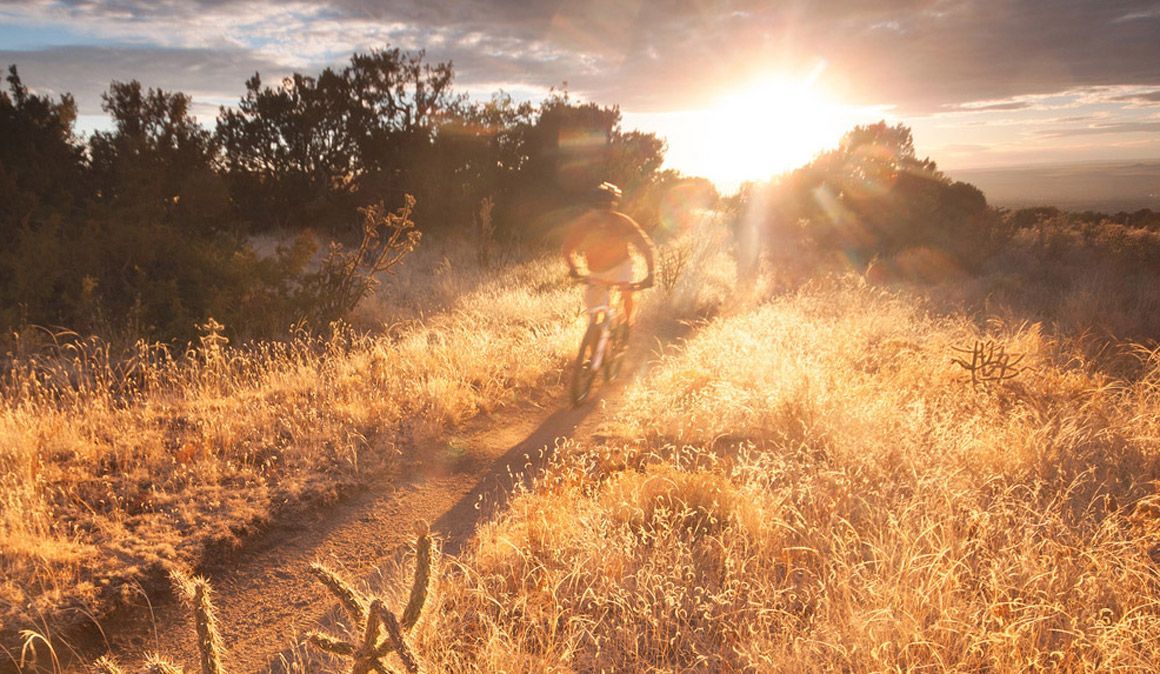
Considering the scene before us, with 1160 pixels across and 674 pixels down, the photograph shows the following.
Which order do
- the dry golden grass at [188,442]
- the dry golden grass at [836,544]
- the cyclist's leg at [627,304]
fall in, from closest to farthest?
the dry golden grass at [836,544] → the dry golden grass at [188,442] → the cyclist's leg at [627,304]

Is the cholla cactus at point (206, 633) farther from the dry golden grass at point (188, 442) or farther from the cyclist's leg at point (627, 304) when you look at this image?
the cyclist's leg at point (627, 304)

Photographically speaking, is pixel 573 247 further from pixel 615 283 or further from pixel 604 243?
pixel 615 283

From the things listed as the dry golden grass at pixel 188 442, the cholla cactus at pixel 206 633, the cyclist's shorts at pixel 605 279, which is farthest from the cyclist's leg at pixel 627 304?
the cholla cactus at pixel 206 633

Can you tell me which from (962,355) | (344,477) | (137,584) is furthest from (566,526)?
(962,355)

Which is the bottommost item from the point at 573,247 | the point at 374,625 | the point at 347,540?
the point at 347,540

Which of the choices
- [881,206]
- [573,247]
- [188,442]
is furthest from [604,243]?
[881,206]

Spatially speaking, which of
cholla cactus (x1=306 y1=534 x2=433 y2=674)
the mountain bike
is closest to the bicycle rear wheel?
the mountain bike

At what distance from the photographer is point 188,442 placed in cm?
444

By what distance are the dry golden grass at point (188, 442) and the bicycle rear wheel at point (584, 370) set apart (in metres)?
0.62

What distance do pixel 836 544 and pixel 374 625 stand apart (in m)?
2.73

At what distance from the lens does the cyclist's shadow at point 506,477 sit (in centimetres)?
396

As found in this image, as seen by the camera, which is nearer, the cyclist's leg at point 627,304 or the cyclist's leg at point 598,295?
the cyclist's leg at point 598,295

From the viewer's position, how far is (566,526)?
11.6ft

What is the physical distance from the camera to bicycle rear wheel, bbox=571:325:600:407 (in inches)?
250
